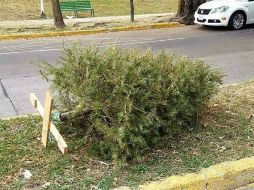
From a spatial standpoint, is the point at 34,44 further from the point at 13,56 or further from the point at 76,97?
the point at 76,97

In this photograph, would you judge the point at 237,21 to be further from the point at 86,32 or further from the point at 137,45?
the point at 86,32

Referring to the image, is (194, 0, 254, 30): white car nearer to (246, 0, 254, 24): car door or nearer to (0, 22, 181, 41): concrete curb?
(246, 0, 254, 24): car door

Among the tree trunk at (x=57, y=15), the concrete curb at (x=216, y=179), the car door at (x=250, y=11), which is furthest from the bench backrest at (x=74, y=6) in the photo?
Answer: the concrete curb at (x=216, y=179)

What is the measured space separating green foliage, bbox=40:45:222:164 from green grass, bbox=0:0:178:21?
1753cm

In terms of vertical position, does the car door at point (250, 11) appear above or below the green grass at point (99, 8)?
above

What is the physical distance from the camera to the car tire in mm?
16453

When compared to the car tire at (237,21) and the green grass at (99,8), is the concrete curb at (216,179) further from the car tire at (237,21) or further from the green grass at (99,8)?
the green grass at (99,8)

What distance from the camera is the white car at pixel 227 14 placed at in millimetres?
16375

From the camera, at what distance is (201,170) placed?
13.6ft

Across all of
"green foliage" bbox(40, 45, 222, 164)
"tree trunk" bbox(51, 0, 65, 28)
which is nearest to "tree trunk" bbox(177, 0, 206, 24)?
"tree trunk" bbox(51, 0, 65, 28)

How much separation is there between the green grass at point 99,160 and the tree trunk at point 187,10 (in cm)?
1318

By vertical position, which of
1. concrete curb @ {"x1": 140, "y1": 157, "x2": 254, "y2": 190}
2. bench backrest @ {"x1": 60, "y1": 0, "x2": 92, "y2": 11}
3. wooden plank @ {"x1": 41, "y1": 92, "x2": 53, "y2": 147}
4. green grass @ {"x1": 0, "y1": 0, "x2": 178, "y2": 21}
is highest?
wooden plank @ {"x1": 41, "y1": 92, "x2": 53, "y2": 147}

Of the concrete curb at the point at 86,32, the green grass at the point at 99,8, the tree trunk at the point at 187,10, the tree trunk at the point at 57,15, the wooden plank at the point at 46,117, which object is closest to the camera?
the wooden plank at the point at 46,117

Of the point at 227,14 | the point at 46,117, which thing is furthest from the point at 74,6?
the point at 46,117
